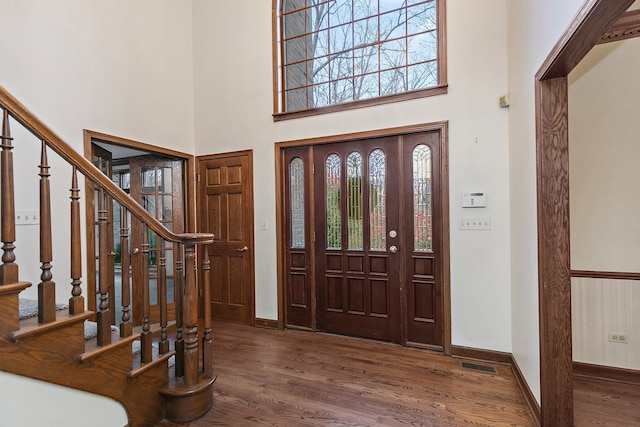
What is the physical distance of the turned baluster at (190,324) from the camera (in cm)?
187

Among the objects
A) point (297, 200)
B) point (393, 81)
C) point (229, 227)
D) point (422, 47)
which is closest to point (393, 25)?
point (422, 47)

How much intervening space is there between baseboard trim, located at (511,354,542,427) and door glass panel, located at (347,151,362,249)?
5.15ft

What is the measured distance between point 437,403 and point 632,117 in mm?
2415

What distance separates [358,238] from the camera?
3115mm

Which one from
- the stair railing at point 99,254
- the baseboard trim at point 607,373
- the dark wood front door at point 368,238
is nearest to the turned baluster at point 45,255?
the stair railing at point 99,254

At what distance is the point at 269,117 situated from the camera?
11.3 feet

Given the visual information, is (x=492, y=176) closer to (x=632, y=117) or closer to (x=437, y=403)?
(x=632, y=117)

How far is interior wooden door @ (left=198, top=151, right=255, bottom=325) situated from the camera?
353 centimetres

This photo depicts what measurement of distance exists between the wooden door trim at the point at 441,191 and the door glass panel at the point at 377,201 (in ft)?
0.79

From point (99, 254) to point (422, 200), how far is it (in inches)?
97.1

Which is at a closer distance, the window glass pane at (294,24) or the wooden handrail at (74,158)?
the wooden handrail at (74,158)

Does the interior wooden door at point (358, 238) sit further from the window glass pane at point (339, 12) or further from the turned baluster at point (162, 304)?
the turned baluster at point (162, 304)

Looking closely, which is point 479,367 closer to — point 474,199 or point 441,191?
point 474,199

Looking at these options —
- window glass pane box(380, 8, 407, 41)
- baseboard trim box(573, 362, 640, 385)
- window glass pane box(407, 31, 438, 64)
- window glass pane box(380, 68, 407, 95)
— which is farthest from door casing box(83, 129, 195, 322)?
baseboard trim box(573, 362, 640, 385)
